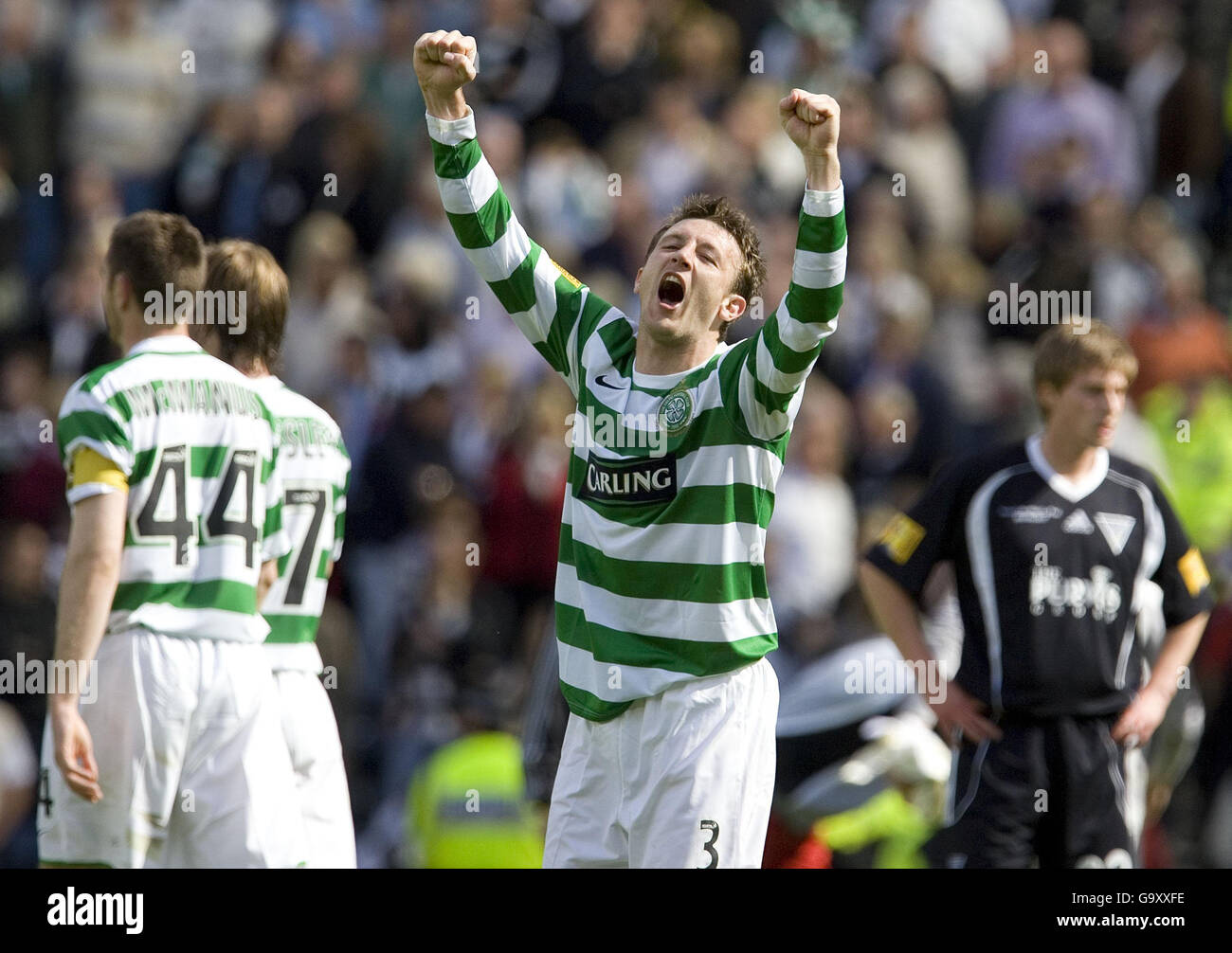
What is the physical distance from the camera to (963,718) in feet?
21.1

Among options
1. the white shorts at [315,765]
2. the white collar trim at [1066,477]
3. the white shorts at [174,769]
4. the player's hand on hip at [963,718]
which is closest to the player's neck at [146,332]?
the white shorts at [174,769]

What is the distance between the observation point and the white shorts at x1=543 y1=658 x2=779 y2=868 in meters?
4.87

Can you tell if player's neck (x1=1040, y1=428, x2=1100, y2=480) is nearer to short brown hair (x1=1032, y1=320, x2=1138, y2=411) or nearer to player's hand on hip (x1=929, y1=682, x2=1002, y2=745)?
short brown hair (x1=1032, y1=320, x2=1138, y2=411)

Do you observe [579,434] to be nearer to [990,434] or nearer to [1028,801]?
[1028,801]

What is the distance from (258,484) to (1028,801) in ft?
9.31

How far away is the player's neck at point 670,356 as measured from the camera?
207 inches

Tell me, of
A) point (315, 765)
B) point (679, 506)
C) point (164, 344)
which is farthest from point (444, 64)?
point (315, 765)

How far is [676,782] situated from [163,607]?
1.76 metres

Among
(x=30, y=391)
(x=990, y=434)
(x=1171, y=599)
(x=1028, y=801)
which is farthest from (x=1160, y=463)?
(x=30, y=391)

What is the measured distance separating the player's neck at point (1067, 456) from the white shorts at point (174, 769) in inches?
117

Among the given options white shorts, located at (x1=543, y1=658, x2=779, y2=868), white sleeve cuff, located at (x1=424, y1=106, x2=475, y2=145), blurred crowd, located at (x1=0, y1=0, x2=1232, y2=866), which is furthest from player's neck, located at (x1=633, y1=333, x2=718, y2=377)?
blurred crowd, located at (x1=0, y1=0, x2=1232, y2=866)

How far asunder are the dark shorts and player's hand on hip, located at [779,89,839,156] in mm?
2528

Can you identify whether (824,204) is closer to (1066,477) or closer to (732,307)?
(732,307)

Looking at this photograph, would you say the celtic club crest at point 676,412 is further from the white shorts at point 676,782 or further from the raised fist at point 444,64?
the raised fist at point 444,64
